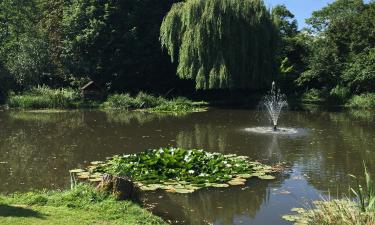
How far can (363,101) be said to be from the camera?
30.4 m

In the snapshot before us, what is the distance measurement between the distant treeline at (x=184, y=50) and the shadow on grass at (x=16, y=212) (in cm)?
2263

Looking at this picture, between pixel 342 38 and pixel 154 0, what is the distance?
1440 cm

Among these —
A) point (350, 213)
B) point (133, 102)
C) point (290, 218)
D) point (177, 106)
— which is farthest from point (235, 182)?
point (133, 102)

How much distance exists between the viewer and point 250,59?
30.8 m

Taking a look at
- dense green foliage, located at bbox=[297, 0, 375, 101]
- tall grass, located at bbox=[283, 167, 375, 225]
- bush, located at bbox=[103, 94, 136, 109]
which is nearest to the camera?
tall grass, located at bbox=[283, 167, 375, 225]

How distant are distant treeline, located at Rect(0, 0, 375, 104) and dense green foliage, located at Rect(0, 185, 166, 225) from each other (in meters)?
21.6

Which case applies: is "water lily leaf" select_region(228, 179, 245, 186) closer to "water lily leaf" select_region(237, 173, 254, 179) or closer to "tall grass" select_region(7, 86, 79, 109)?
"water lily leaf" select_region(237, 173, 254, 179)

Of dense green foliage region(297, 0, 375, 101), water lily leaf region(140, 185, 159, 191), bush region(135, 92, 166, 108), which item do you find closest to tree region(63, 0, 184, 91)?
bush region(135, 92, 166, 108)

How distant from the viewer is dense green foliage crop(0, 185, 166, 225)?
668 cm

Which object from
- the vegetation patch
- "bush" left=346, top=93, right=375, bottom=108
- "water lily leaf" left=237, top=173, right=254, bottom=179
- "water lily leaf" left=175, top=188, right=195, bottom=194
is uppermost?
"bush" left=346, top=93, right=375, bottom=108

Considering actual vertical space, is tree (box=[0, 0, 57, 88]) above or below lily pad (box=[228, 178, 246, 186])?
above

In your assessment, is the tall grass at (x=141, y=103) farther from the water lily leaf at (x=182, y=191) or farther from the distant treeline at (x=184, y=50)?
the water lily leaf at (x=182, y=191)

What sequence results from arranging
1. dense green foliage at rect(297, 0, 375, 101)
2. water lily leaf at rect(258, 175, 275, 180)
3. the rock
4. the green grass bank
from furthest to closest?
1. dense green foliage at rect(297, 0, 375, 101)
2. the green grass bank
3. water lily leaf at rect(258, 175, 275, 180)
4. the rock

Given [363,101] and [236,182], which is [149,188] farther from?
[363,101]
